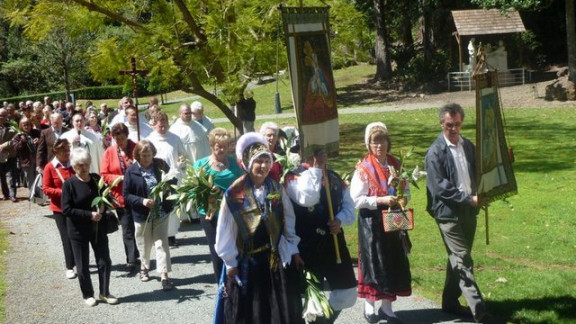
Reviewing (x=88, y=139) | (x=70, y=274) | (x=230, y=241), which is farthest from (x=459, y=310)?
(x=88, y=139)

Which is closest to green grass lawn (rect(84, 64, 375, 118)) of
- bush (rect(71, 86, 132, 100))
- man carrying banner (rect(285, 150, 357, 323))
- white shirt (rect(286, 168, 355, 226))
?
bush (rect(71, 86, 132, 100))

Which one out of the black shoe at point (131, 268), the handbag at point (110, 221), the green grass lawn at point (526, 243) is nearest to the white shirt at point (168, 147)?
the black shoe at point (131, 268)

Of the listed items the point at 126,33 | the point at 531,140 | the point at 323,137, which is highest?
the point at 126,33

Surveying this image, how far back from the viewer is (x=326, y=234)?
684cm

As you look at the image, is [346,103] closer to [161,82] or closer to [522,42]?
[522,42]

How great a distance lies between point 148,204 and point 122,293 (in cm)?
105

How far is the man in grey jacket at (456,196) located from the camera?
738cm

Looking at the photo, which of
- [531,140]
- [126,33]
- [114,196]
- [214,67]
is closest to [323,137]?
[114,196]

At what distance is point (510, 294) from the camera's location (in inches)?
325

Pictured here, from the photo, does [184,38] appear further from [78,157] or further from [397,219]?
[397,219]

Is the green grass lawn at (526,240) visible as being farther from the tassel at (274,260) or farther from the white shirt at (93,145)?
the tassel at (274,260)

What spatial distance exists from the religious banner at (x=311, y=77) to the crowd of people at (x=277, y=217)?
23 cm

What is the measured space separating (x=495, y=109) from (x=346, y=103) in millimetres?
29577

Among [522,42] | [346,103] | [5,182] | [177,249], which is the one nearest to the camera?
[177,249]
